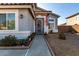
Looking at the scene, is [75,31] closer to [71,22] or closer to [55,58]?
[71,22]

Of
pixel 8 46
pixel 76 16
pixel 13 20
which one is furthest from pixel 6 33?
pixel 76 16

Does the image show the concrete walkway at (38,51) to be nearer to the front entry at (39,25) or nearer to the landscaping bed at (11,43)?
the landscaping bed at (11,43)

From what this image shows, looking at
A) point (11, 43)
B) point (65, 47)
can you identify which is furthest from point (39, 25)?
point (11, 43)

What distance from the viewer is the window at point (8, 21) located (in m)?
14.6

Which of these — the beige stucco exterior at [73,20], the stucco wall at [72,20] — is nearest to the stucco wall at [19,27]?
the beige stucco exterior at [73,20]

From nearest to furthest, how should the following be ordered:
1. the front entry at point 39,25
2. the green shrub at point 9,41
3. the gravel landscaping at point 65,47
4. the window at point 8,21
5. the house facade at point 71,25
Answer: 1. the gravel landscaping at point 65,47
2. the green shrub at point 9,41
3. the window at point 8,21
4. the front entry at point 39,25
5. the house facade at point 71,25

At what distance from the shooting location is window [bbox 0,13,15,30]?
14.6 m

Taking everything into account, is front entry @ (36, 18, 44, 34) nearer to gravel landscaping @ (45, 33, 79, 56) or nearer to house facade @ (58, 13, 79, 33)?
house facade @ (58, 13, 79, 33)

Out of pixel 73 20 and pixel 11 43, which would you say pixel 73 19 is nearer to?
pixel 73 20

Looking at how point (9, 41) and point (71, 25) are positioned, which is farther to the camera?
point (71, 25)

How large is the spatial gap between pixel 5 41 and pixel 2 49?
4.77 ft

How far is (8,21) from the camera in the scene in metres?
14.7

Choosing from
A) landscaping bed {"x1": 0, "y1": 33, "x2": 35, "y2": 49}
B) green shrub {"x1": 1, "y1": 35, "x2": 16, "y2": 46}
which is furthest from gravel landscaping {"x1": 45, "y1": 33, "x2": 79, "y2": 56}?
green shrub {"x1": 1, "y1": 35, "x2": 16, "y2": 46}

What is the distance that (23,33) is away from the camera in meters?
14.5
